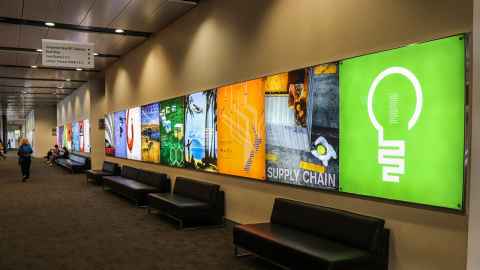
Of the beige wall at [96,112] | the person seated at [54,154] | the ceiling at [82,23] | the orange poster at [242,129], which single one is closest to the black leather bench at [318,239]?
the orange poster at [242,129]

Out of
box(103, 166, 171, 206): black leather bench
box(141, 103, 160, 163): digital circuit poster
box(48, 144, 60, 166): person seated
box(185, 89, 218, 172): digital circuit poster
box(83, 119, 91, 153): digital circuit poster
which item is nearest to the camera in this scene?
box(185, 89, 218, 172): digital circuit poster

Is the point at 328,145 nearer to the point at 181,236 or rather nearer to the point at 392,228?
the point at 392,228

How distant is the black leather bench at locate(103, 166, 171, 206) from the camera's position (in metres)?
8.40

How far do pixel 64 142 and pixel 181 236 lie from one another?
811 inches

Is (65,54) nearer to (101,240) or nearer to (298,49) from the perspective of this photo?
(101,240)

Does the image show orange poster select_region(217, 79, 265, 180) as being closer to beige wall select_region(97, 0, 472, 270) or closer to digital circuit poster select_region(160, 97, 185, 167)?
beige wall select_region(97, 0, 472, 270)

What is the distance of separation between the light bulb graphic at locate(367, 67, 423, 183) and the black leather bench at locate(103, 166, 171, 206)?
18.2 feet

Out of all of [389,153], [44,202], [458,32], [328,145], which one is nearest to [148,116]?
[44,202]

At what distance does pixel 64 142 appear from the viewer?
2422cm

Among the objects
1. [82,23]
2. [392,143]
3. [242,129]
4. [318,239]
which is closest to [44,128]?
[82,23]

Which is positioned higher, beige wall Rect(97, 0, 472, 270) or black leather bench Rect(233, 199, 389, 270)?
beige wall Rect(97, 0, 472, 270)

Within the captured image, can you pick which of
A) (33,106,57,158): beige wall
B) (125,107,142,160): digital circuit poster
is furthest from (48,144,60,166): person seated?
(125,107,142,160): digital circuit poster

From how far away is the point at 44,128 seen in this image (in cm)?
2873

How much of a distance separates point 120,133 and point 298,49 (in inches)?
322
